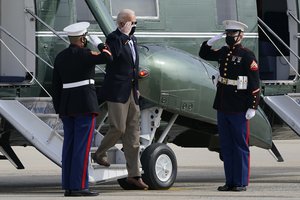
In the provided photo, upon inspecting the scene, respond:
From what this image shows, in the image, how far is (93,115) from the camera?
522 inches

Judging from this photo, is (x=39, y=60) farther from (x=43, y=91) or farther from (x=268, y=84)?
(x=268, y=84)

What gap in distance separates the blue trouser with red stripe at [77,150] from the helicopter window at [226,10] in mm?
3562

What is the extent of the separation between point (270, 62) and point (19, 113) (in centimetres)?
458

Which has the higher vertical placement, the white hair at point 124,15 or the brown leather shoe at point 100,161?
the white hair at point 124,15

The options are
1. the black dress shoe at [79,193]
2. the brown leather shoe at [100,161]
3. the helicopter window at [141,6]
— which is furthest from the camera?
the helicopter window at [141,6]

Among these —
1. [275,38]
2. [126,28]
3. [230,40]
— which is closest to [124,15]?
[126,28]

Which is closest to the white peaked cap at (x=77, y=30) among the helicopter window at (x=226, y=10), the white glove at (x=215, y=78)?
the white glove at (x=215, y=78)

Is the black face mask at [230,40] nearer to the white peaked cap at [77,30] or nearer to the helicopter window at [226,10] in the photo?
the white peaked cap at [77,30]

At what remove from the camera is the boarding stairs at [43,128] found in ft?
Result: 45.3

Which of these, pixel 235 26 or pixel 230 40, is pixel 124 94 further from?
pixel 235 26

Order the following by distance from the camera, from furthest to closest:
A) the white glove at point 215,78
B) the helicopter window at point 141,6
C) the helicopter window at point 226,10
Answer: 1. the helicopter window at point 226,10
2. the helicopter window at point 141,6
3. the white glove at point 215,78

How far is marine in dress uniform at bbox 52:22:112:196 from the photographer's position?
13.2 m

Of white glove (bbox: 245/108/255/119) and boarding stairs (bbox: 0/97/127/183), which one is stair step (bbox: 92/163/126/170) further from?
white glove (bbox: 245/108/255/119)

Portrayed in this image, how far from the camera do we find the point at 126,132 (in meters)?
14.0
